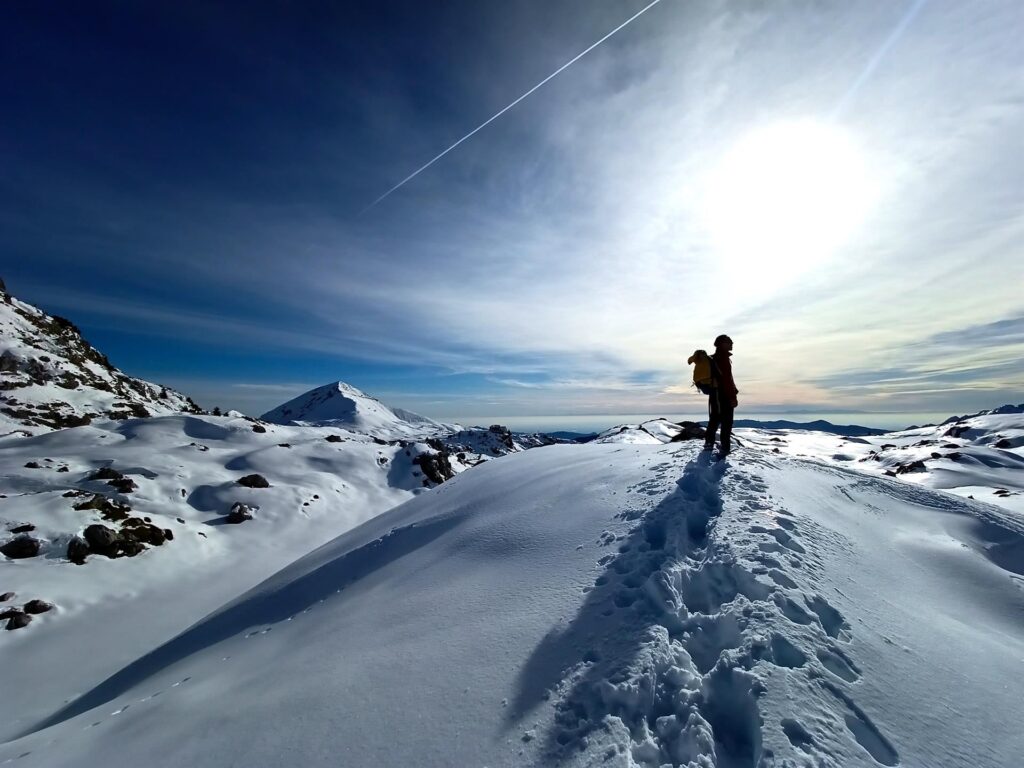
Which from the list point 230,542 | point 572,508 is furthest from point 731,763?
point 230,542

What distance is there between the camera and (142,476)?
2689cm

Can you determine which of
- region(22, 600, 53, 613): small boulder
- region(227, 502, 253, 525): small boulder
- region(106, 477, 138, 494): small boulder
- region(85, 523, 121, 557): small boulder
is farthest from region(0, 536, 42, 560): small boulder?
region(227, 502, 253, 525): small boulder

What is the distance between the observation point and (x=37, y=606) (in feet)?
48.1

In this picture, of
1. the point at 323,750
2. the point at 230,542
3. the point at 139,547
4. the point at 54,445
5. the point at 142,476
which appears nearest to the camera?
the point at 323,750

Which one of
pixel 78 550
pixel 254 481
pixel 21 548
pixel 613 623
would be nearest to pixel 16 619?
pixel 78 550

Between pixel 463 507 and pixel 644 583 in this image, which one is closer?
pixel 644 583

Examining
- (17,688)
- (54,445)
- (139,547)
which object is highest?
(54,445)

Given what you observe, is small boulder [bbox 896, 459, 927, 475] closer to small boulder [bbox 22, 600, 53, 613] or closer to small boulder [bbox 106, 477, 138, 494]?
small boulder [bbox 22, 600, 53, 613]

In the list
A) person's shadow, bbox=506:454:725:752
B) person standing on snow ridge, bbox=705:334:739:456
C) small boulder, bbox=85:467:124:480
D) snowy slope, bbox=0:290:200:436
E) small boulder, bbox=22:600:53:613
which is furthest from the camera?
snowy slope, bbox=0:290:200:436

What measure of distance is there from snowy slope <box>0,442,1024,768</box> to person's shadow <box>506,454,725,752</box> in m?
0.03

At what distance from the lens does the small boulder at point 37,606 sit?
1452 cm

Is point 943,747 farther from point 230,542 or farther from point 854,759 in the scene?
point 230,542

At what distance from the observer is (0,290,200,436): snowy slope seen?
40062mm

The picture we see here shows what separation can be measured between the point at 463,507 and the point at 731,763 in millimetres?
9046
